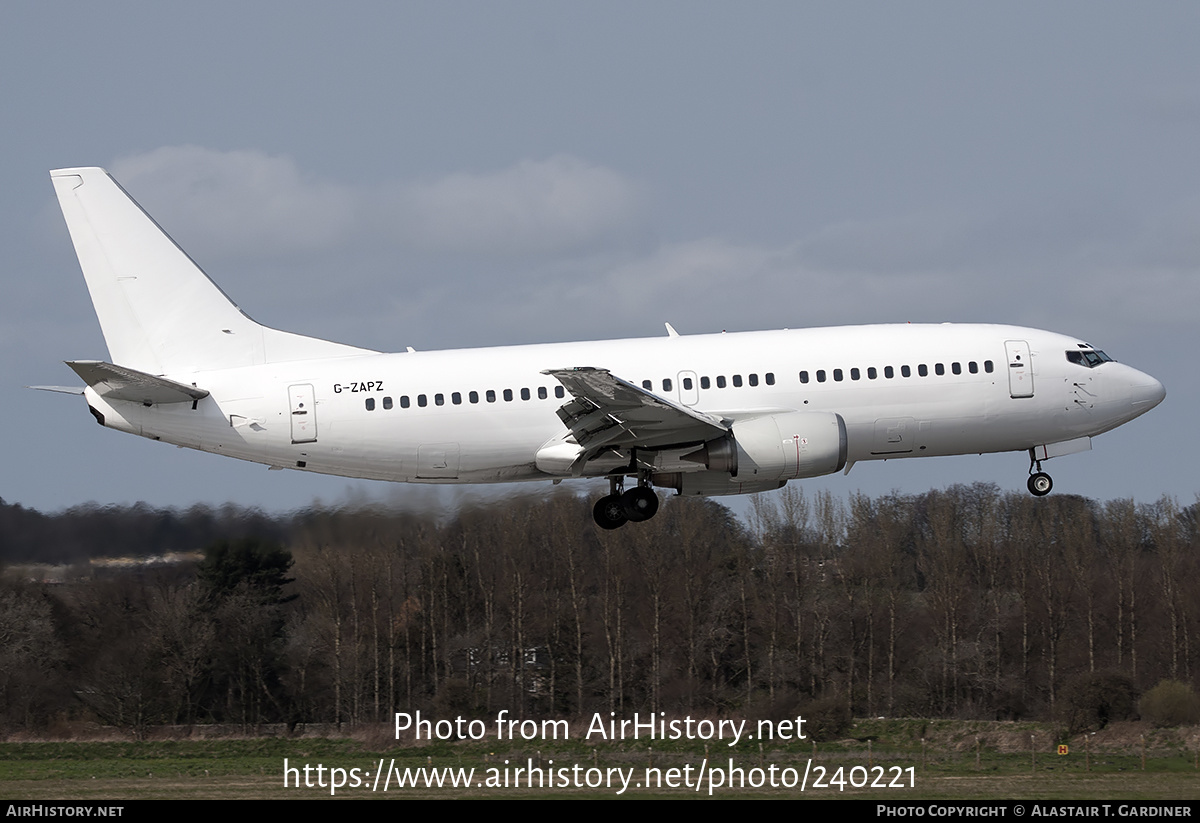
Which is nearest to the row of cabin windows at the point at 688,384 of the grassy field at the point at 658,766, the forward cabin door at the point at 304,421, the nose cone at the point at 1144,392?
the forward cabin door at the point at 304,421

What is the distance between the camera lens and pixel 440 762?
162ft

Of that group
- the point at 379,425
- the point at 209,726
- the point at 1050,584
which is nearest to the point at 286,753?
the point at 209,726

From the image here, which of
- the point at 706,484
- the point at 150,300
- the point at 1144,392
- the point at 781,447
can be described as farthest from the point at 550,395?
the point at 1144,392

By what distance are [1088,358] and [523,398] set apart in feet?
48.1

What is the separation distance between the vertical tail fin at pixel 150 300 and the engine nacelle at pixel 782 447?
9.63m

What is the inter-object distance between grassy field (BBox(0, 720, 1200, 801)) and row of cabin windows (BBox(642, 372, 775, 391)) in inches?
433

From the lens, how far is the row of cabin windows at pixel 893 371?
3406 centimetres

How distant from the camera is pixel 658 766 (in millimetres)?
46844

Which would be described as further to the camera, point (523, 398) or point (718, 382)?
point (718, 382)

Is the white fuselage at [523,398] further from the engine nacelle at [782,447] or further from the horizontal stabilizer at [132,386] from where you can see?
the engine nacelle at [782,447]

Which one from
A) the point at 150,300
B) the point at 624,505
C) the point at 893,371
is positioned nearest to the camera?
the point at 893,371

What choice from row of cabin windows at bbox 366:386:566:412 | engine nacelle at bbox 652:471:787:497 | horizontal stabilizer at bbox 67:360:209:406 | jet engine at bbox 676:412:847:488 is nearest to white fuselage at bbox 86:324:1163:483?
row of cabin windows at bbox 366:386:566:412

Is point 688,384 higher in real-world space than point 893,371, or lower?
lower

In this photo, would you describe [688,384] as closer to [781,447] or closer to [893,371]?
[781,447]
